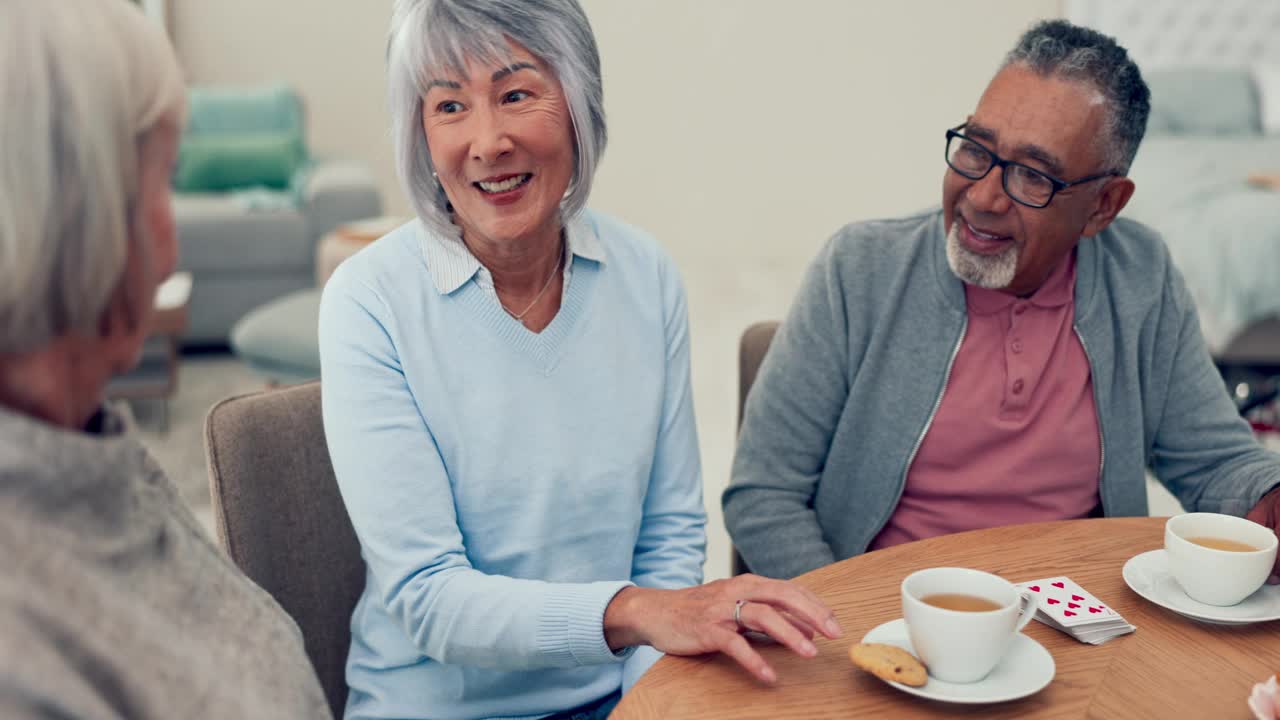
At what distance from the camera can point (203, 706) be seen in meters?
0.64

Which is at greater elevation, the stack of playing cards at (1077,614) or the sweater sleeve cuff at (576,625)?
the stack of playing cards at (1077,614)

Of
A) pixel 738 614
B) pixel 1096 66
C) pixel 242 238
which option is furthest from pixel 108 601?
pixel 242 238

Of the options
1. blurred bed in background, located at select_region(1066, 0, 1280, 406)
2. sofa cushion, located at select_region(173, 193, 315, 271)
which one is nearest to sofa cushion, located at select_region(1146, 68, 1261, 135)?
blurred bed in background, located at select_region(1066, 0, 1280, 406)

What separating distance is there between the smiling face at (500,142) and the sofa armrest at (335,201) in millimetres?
3625

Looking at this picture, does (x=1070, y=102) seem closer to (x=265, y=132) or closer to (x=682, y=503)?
(x=682, y=503)

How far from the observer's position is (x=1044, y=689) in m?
0.93

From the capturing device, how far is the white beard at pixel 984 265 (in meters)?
1.52

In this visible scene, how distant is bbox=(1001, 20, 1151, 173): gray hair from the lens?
151cm

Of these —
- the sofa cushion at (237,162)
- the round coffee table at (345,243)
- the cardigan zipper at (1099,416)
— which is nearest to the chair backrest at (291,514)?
the cardigan zipper at (1099,416)

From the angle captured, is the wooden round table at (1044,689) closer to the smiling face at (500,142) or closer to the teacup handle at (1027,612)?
the teacup handle at (1027,612)

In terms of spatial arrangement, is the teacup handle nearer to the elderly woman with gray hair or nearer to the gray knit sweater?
the elderly woman with gray hair

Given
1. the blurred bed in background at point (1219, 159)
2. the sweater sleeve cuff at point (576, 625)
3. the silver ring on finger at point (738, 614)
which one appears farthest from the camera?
the blurred bed in background at point (1219, 159)

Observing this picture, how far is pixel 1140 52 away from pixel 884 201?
1.49 m

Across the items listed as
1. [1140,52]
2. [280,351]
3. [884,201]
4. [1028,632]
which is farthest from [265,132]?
[1028,632]
